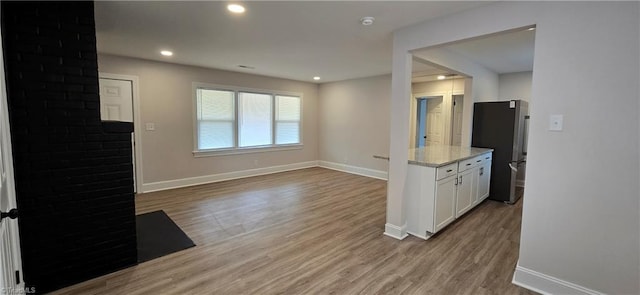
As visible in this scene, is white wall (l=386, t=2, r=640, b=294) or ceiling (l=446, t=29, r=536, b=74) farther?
ceiling (l=446, t=29, r=536, b=74)

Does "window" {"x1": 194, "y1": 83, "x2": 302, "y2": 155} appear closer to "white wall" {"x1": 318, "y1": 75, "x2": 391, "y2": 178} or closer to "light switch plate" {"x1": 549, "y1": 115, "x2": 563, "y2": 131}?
"white wall" {"x1": 318, "y1": 75, "x2": 391, "y2": 178}

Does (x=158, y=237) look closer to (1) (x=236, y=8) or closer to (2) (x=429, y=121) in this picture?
(1) (x=236, y=8)

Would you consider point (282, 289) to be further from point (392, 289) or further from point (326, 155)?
point (326, 155)

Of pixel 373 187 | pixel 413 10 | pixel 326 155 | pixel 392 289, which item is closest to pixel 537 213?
pixel 392 289

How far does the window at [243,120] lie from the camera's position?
5.62m

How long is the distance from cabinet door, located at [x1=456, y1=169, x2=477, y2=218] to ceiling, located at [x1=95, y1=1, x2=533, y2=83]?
1654 mm

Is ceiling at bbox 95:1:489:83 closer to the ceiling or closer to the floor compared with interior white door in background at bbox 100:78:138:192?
closer to the ceiling

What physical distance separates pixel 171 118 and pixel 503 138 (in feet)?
18.7

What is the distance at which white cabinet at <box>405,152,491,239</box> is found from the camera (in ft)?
9.97

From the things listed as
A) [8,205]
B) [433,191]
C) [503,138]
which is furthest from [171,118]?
[503,138]

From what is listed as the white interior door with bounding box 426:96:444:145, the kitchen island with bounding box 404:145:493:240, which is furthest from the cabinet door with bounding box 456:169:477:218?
the white interior door with bounding box 426:96:444:145

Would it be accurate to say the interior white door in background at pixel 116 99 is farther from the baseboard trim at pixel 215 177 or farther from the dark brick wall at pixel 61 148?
the dark brick wall at pixel 61 148

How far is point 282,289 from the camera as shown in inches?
86.0

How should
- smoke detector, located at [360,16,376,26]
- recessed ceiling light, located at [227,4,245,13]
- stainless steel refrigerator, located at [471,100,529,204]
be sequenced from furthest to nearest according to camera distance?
stainless steel refrigerator, located at [471,100,529,204] → smoke detector, located at [360,16,376,26] → recessed ceiling light, located at [227,4,245,13]
